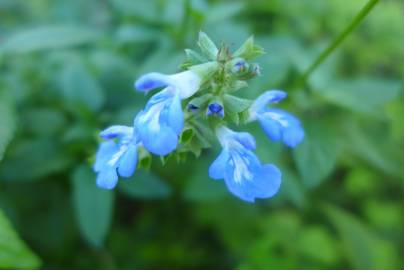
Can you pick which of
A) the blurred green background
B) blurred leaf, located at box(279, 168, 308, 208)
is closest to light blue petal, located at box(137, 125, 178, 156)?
the blurred green background

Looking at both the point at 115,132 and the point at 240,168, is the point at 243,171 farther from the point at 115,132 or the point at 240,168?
the point at 115,132

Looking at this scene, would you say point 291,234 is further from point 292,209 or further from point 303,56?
point 303,56

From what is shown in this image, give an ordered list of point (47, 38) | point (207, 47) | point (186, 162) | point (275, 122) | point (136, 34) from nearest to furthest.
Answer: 1. point (207, 47)
2. point (275, 122)
3. point (47, 38)
4. point (136, 34)
5. point (186, 162)

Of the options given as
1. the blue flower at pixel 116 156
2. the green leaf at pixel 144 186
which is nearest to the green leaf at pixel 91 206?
the green leaf at pixel 144 186

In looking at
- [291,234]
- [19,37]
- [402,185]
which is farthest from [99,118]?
Answer: [402,185]

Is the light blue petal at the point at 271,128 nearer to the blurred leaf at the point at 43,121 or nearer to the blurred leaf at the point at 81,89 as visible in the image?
the blurred leaf at the point at 81,89

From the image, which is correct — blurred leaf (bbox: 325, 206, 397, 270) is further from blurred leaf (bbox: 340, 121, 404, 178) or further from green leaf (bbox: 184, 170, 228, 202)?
green leaf (bbox: 184, 170, 228, 202)

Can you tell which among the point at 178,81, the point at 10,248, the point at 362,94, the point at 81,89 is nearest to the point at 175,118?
the point at 178,81
